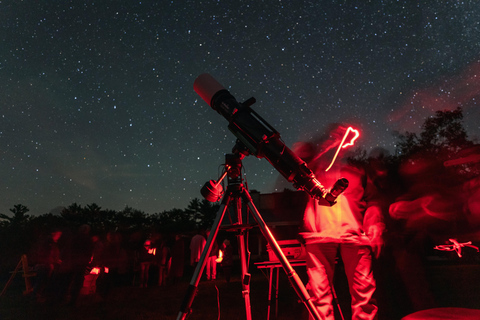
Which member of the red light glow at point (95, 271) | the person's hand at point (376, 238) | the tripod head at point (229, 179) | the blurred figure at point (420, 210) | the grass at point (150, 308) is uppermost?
the blurred figure at point (420, 210)

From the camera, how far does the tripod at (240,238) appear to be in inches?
84.5

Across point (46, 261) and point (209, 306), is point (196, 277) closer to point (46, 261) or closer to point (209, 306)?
point (209, 306)

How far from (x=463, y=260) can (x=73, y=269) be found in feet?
58.7

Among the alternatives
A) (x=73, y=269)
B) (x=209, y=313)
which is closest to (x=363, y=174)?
(x=209, y=313)

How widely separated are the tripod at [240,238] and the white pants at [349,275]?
40cm

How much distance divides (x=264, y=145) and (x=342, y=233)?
1001 mm

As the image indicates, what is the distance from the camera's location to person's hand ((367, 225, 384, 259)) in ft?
8.96

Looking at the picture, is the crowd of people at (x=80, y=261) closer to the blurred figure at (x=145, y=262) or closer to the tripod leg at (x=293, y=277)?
the blurred figure at (x=145, y=262)

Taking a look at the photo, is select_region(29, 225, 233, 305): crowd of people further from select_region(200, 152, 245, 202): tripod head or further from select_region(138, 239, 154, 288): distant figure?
select_region(200, 152, 245, 202): tripod head

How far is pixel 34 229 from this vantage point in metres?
19.6

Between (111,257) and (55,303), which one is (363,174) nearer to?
(55,303)

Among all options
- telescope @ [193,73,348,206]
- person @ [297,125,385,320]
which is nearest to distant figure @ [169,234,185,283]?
person @ [297,125,385,320]

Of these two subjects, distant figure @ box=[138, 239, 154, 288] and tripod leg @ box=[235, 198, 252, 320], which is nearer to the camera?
tripod leg @ box=[235, 198, 252, 320]

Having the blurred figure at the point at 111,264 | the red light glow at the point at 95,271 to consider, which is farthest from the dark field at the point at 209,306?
the red light glow at the point at 95,271
